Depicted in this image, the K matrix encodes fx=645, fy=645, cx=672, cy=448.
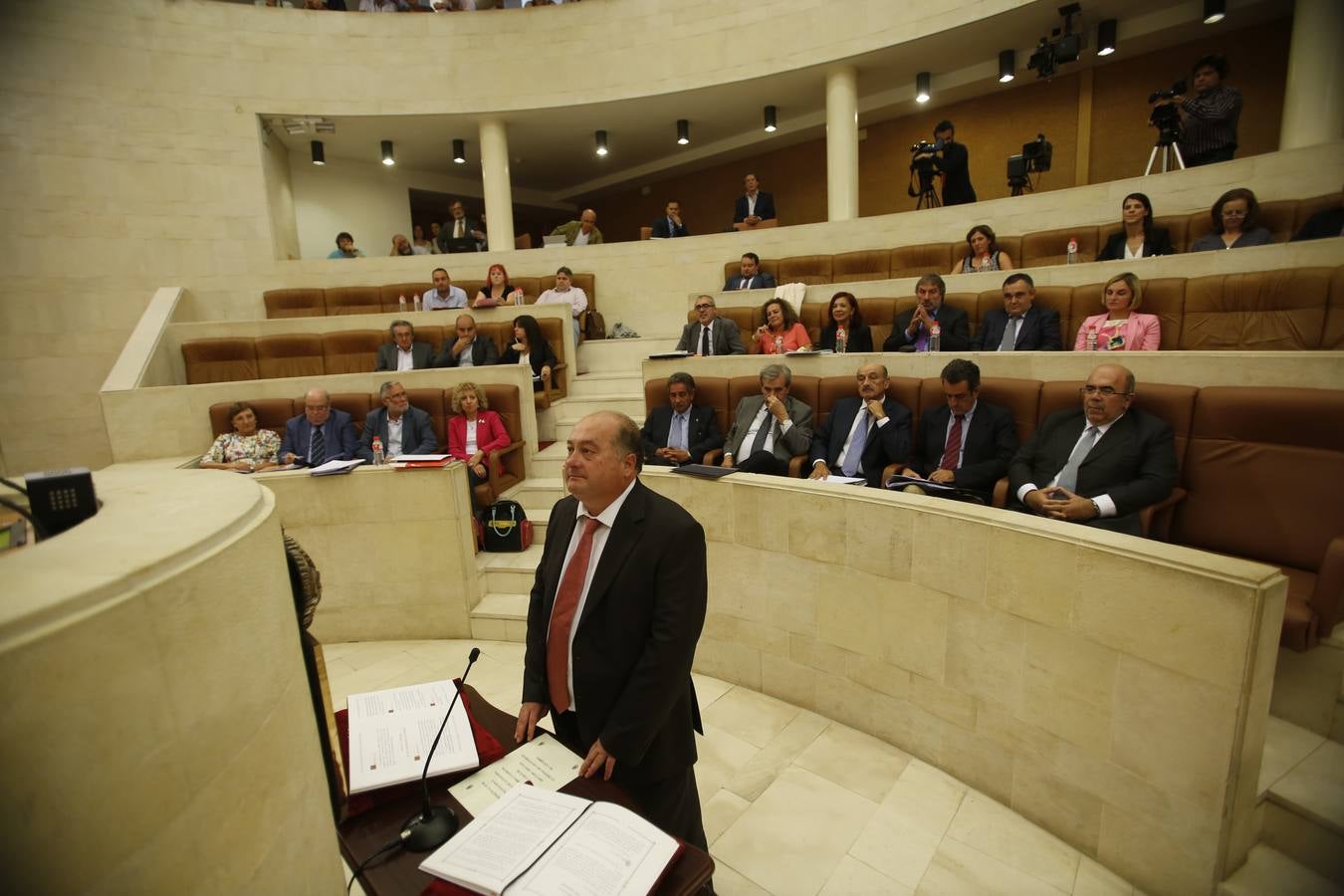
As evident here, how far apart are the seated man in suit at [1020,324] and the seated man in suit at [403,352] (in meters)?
4.40

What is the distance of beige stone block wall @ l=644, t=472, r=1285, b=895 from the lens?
1677 millimetres

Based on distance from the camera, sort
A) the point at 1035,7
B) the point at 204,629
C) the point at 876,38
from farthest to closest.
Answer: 1. the point at 876,38
2. the point at 1035,7
3. the point at 204,629

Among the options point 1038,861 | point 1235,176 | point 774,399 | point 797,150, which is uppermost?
point 797,150

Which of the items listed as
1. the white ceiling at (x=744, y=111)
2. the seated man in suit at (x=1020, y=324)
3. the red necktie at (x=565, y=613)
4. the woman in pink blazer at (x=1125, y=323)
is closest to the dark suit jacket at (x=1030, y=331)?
the seated man in suit at (x=1020, y=324)

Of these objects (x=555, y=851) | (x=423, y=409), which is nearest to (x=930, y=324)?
(x=423, y=409)

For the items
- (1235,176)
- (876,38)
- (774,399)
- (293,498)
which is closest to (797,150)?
(876,38)

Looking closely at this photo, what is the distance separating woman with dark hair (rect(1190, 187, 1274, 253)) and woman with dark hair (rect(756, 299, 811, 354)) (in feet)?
8.25

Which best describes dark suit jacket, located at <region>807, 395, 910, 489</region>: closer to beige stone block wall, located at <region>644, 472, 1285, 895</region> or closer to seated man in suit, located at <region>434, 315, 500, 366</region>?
beige stone block wall, located at <region>644, 472, 1285, 895</region>

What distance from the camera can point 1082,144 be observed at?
8242mm

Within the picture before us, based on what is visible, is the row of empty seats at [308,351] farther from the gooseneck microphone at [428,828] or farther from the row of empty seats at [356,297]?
the gooseneck microphone at [428,828]

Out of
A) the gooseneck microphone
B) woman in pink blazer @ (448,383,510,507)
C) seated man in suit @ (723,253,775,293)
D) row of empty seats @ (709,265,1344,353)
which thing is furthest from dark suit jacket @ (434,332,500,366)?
the gooseneck microphone

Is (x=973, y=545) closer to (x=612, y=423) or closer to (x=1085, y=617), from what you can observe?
(x=1085, y=617)

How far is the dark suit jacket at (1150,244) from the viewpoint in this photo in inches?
181

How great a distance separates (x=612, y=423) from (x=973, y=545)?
1373mm
